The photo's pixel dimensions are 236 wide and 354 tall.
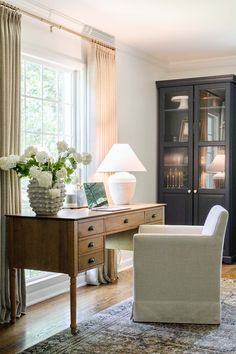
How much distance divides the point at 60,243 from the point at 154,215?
4.64 feet

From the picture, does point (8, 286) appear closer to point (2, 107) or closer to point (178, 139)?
point (2, 107)

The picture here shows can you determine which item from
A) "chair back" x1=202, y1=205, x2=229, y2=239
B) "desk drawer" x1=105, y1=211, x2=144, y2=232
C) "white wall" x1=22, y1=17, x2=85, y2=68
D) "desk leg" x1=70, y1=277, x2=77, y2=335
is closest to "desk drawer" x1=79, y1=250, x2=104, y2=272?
"desk leg" x1=70, y1=277, x2=77, y2=335

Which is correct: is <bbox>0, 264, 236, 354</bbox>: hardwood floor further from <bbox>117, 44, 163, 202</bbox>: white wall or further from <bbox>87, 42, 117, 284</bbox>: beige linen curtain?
<bbox>117, 44, 163, 202</bbox>: white wall

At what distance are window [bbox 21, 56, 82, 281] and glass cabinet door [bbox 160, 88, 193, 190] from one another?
5.62 feet

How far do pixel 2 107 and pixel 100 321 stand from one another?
1.68 m

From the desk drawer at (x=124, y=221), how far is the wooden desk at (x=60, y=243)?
0.05 ft

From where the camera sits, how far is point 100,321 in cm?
367

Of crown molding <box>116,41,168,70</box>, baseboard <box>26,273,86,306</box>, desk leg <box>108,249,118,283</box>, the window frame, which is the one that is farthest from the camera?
crown molding <box>116,41,168,70</box>

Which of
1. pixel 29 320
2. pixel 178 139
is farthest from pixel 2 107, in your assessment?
pixel 178 139

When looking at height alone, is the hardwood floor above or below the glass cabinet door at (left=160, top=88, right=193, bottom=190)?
below

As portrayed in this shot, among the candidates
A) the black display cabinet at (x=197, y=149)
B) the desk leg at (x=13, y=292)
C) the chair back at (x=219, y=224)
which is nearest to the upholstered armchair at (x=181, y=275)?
the chair back at (x=219, y=224)

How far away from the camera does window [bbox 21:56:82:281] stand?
169 inches

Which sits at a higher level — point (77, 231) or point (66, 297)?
point (77, 231)

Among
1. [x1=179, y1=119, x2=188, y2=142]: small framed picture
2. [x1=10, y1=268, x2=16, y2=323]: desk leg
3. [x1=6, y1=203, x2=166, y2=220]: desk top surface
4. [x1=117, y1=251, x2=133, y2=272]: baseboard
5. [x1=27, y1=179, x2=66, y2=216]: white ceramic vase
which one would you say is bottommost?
[x1=117, y1=251, x2=133, y2=272]: baseboard
